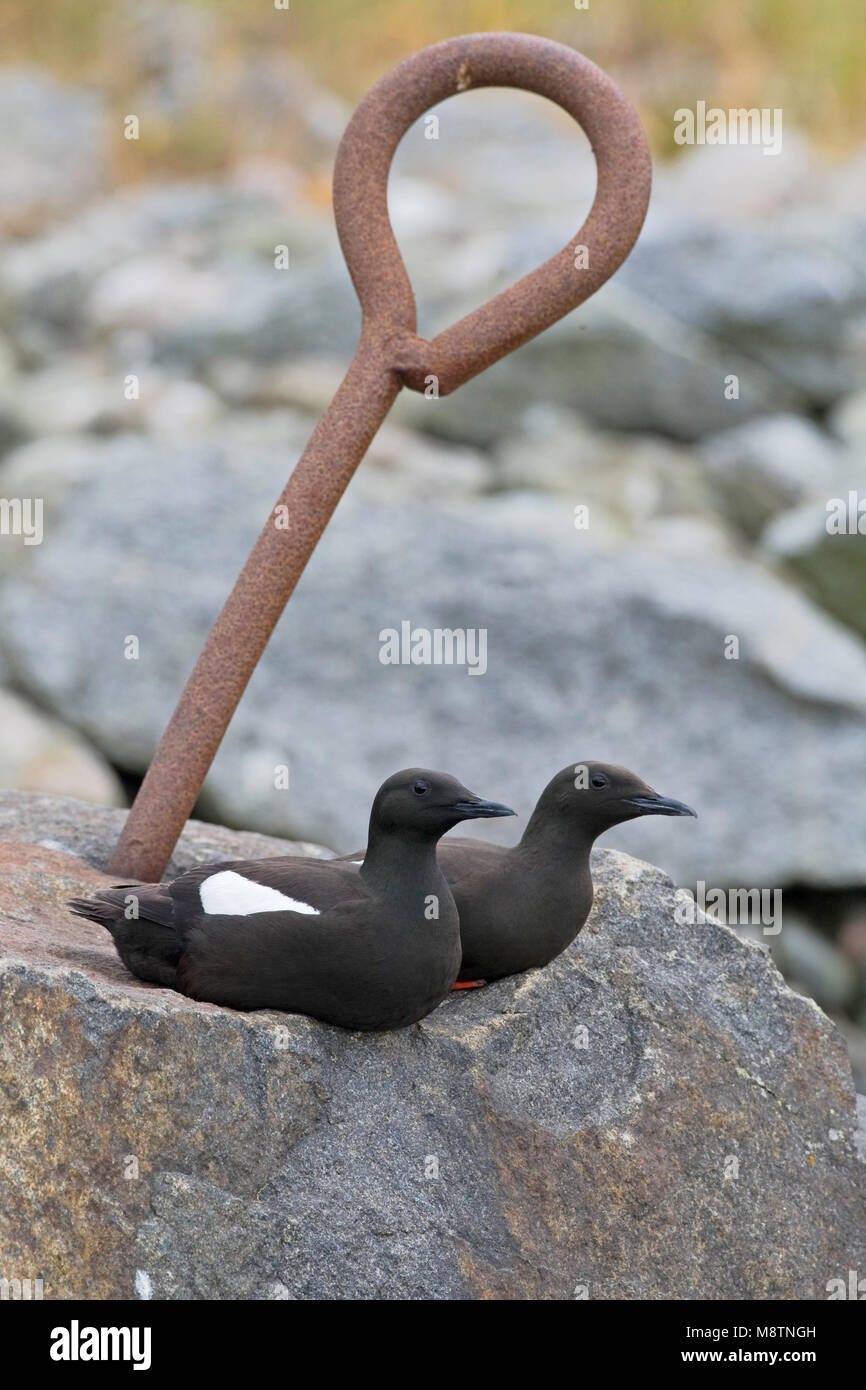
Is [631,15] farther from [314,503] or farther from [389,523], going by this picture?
[314,503]

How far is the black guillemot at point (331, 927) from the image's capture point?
3729 mm

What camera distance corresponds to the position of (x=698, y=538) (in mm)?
10508

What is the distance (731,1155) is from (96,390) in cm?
927

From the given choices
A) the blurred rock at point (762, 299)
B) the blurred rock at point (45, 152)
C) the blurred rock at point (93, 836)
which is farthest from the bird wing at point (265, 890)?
the blurred rock at point (45, 152)

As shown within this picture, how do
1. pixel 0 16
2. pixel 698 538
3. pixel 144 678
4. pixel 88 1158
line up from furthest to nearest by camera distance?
pixel 0 16
pixel 698 538
pixel 144 678
pixel 88 1158

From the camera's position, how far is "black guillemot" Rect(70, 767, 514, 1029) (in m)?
3.73

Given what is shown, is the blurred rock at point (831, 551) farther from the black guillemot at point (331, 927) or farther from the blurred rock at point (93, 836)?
the black guillemot at point (331, 927)

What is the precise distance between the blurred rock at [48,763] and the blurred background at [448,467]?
0.08 ft

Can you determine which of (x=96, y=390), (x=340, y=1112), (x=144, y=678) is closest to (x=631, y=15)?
(x=96, y=390)

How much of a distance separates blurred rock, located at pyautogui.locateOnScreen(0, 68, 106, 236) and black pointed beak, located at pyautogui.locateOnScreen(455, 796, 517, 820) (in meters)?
14.7

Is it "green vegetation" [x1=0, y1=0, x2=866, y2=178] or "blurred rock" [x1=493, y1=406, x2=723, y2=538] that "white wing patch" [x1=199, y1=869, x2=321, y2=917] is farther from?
"green vegetation" [x1=0, y1=0, x2=866, y2=178]

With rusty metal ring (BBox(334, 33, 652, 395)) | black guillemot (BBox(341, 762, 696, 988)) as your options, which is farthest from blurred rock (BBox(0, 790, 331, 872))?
rusty metal ring (BBox(334, 33, 652, 395))

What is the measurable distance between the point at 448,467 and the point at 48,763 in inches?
162

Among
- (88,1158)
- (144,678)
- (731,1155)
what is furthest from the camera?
(144,678)
